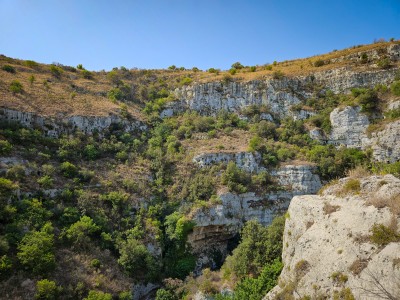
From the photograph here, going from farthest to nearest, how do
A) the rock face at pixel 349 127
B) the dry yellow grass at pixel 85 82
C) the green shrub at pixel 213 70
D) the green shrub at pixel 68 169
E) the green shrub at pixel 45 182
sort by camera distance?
the green shrub at pixel 213 70
the rock face at pixel 349 127
the dry yellow grass at pixel 85 82
the green shrub at pixel 68 169
the green shrub at pixel 45 182

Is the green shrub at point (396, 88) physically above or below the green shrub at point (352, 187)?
above

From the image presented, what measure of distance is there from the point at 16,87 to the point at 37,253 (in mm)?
24873

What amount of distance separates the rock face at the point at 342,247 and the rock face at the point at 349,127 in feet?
67.7

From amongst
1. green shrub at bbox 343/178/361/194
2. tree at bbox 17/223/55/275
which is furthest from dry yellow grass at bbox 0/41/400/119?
green shrub at bbox 343/178/361/194

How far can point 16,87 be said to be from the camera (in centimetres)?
3353

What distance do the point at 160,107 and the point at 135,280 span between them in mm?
28093

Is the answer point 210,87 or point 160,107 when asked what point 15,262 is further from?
point 210,87

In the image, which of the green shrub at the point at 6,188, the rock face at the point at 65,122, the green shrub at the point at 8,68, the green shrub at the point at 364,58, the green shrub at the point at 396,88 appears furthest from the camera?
the green shrub at the point at 364,58

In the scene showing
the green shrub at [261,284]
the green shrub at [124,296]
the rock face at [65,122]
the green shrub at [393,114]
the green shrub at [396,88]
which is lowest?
the green shrub at [124,296]

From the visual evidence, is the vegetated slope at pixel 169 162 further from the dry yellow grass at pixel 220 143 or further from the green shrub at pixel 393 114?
the dry yellow grass at pixel 220 143

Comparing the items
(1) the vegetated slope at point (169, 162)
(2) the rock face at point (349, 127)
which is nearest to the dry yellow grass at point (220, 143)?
(1) the vegetated slope at point (169, 162)

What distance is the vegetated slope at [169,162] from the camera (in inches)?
780

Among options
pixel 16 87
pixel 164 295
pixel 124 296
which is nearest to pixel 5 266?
pixel 124 296

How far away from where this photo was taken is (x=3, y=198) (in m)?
20.2
